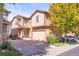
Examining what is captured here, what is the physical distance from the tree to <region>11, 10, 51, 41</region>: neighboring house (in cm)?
9

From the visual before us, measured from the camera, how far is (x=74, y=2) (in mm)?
3537

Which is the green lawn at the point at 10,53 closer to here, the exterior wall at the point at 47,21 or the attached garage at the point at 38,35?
the attached garage at the point at 38,35

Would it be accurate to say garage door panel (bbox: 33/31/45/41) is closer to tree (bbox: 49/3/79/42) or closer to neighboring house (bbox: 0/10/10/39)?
tree (bbox: 49/3/79/42)

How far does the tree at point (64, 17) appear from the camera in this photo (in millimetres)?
3539

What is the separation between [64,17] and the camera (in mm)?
3578

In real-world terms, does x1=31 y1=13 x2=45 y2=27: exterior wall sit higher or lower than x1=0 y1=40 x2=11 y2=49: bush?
higher

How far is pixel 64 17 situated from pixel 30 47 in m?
0.56

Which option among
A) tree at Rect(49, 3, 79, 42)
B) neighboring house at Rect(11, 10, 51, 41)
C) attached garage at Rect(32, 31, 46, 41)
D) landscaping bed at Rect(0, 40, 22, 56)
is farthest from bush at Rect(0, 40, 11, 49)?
tree at Rect(49, 3, 79, 42)

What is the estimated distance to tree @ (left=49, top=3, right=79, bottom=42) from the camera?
354cm

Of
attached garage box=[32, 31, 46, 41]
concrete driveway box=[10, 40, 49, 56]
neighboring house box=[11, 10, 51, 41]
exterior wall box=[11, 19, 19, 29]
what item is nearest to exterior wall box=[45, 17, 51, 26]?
neighboring house box=[11, 10, 51, 41]

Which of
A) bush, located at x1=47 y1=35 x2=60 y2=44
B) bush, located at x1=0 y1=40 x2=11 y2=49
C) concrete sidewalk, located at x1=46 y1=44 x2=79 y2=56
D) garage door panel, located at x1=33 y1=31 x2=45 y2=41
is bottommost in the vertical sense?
concrete sidewalk, located at x1=46 y1=44 x2=79 y2=56

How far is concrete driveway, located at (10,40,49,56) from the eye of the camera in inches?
140

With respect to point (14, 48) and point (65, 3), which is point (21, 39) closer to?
point (14, 48)

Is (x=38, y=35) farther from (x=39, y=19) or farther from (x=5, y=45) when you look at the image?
(x=5, y=45)
